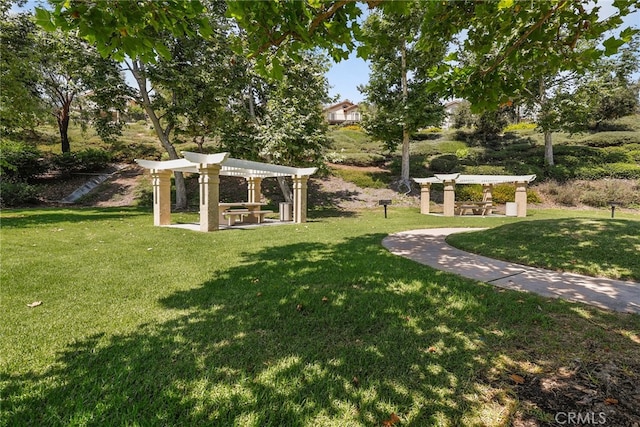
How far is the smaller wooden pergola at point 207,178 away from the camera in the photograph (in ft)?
31.4

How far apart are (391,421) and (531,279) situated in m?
3.87

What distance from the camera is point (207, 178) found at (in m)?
9.70

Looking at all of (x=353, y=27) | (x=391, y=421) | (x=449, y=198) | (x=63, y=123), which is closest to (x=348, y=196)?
(x=449, y=198)

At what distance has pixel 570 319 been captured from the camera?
323 centimetres

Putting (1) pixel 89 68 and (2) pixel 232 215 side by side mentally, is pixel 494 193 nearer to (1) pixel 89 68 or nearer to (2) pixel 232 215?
(2) pixel 232 215

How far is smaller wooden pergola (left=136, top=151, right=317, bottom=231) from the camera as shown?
957 centimetres

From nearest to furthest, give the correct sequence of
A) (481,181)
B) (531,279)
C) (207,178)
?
1. (531,279)
2. (207,178)
3. (481,181)

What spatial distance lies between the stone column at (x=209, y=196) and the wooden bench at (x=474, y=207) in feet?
41.1

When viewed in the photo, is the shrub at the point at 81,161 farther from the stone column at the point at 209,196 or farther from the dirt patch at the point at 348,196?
the stone column at the point at 209,196

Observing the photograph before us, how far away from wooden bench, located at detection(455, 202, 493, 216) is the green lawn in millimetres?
12529

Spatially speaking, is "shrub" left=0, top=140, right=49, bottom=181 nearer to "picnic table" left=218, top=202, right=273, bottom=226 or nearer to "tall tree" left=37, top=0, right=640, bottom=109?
"picnic table" left=218, top=202, right=273, bottom=226

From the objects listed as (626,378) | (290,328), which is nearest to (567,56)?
(626,378)

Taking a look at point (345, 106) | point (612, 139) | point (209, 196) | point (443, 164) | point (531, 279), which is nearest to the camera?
point (531, 279)

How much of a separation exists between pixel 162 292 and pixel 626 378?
15.6 feet
